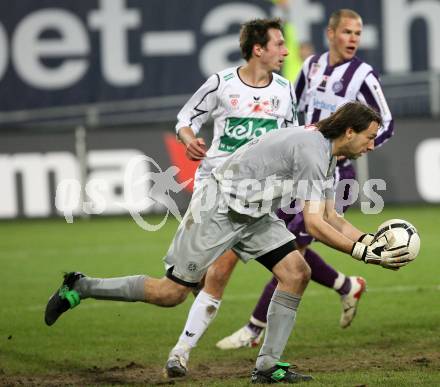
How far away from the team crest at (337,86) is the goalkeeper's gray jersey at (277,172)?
7.21 feet

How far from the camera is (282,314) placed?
21.7 feet

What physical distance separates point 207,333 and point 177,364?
188cm

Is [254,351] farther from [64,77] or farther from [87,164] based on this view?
[64,77]

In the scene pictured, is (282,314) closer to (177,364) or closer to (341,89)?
(177,364)

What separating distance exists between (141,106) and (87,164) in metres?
5.66

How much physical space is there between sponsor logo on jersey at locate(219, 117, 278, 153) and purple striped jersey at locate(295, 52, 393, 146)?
106cm

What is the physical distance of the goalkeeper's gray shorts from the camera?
6660 mm

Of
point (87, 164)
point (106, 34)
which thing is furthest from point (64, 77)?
point (87, 164)

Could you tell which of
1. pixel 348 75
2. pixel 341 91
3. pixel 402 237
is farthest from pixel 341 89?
pixel 402 237

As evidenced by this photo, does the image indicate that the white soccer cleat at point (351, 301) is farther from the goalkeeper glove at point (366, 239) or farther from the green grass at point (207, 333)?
the goalkeeper glove at point (366, 239)

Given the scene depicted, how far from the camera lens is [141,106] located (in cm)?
2272

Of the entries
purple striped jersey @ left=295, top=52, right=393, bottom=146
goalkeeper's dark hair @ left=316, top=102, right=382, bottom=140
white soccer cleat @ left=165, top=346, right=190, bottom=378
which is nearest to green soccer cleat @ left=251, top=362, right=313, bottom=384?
white soccer cleat @ left=165, top=346, right=190, bottom=378

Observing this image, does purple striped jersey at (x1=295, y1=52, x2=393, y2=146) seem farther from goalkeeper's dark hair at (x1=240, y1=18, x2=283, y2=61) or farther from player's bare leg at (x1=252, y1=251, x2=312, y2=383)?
player's bare leg at (x1=252, y1=251, x2=312, y2=383)

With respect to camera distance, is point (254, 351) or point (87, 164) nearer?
point (254, 351)
